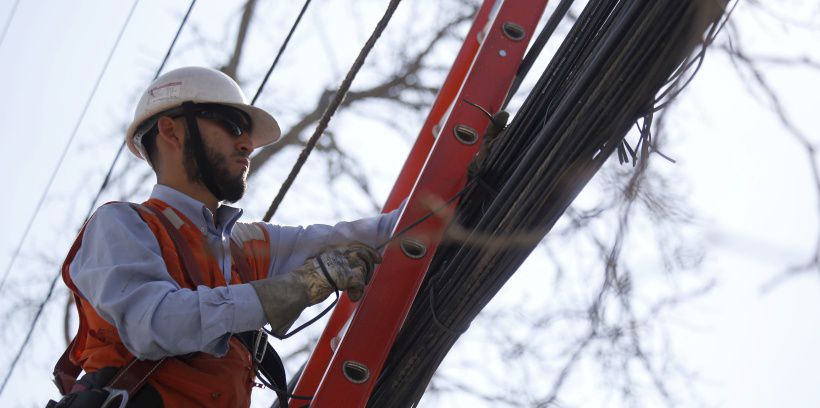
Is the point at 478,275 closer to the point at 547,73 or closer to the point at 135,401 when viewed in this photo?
the point at 547,73

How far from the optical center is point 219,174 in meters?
4.12

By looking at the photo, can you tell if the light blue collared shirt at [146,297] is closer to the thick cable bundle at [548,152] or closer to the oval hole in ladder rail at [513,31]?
the thick cable bundle at [548,152]

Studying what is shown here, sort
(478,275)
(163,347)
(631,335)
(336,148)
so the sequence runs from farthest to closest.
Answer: (336,148) → (631,335) → (478,275) → (163,347)

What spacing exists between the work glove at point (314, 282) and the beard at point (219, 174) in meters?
0.60

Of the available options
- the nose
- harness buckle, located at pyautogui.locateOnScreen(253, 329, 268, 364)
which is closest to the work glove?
harness buckle, located at pyautogui.locateOnScreen(253, 329, 268, 364)

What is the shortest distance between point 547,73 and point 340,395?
1.23 m

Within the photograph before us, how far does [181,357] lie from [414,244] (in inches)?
33.3

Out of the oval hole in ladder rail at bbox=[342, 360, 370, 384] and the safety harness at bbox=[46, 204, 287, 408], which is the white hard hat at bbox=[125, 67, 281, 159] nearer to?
the safety harness at bbox=[46, 204, 287, 408]

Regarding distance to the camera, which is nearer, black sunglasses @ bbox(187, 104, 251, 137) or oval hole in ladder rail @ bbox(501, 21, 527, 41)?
oval hole in ladder rail @ bbox(501, 21, 527, 41)

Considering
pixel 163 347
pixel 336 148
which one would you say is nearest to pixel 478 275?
pixel 163 347

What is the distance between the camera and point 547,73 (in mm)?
3721

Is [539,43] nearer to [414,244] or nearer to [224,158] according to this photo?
[414,244]

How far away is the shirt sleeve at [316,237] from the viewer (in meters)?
4.27

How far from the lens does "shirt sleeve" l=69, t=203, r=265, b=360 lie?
3326 mm
